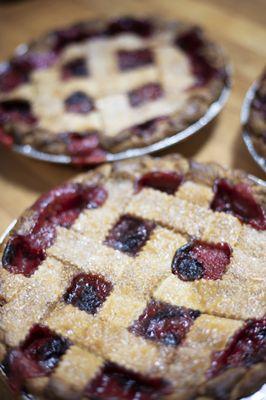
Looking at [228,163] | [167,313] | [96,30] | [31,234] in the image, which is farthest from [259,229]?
[96,30]

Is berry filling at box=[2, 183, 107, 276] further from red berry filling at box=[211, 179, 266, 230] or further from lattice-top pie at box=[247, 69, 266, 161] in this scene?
lattice-top pie at box=[247, 69, 266, 161]

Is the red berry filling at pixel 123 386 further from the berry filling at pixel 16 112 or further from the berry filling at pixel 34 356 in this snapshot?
the berry filling at pixel 16 112

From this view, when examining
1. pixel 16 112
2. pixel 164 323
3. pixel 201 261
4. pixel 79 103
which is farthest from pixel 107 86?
pixel 164 323

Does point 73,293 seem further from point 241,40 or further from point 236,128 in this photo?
point 241,40

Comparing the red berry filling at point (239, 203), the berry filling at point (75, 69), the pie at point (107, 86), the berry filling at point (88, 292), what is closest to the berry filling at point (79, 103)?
the pie at point (107, 86)

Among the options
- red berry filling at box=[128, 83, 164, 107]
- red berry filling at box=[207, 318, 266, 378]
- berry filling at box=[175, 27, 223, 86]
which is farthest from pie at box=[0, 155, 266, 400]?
berry filling at box=[175, 27, 223, 86]
